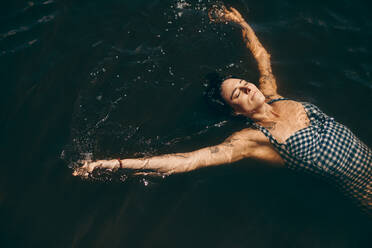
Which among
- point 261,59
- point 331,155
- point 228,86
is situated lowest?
point 331,155

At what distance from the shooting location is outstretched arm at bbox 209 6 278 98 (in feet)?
15.9

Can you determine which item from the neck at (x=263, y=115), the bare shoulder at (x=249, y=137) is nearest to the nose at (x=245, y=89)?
the neck at (x=263, y=115)

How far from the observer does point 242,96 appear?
4.02 m

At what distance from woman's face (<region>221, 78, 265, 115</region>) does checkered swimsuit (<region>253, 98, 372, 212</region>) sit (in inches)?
16.4

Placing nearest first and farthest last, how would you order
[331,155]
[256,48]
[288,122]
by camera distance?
[331,155], [288,122], [256,48]

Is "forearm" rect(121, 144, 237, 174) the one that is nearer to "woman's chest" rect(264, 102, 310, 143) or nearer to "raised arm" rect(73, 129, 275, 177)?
"raised arm" rect(73, 129, 275, 177)

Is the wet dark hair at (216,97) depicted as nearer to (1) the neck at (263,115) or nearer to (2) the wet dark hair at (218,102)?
(2) the wet dark hair at (218,102)

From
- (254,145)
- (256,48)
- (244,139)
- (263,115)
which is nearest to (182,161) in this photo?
(244,139)

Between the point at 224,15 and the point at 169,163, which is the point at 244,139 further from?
the point at 224,15

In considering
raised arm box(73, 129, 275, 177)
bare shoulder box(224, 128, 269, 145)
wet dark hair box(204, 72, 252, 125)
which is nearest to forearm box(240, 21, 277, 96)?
wet dark hair box(204, 72, 252, 125)

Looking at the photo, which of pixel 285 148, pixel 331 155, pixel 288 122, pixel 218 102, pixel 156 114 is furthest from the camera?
pixel 156 114

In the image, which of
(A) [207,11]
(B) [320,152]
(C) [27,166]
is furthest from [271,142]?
(C) [27,166]

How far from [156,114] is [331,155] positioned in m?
2.68

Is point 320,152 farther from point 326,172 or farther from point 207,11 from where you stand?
point 207,11
